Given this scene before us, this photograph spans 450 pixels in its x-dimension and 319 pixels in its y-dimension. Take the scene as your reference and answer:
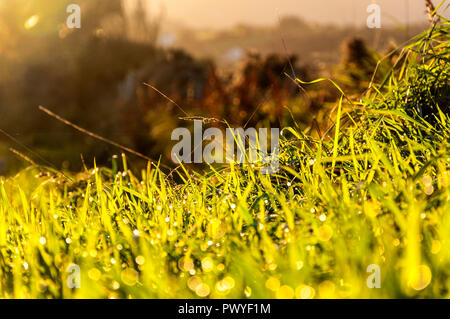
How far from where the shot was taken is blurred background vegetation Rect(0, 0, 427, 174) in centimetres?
539

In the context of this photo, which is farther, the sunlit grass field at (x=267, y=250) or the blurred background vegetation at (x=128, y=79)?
the blurred background vegetation at (x=128, y=79)

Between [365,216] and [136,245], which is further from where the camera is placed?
[136,245]

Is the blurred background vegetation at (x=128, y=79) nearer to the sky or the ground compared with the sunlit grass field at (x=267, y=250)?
nearer to the sky

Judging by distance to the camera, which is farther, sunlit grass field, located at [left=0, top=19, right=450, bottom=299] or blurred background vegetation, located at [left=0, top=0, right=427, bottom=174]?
blurred background vegetation, located at [left=0, top=0, right=427, bottom=174]

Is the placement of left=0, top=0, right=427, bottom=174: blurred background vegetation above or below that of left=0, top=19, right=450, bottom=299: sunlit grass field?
above

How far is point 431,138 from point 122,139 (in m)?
5.11

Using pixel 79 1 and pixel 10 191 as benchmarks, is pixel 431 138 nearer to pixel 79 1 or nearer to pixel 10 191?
pixel 10 191

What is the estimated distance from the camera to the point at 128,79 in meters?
9.96

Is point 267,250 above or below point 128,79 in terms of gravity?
below

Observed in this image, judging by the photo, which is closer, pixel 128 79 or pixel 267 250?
pixel 267 250

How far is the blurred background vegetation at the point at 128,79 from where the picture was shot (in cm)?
539

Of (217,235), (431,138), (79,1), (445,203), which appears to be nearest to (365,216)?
(445,203)
